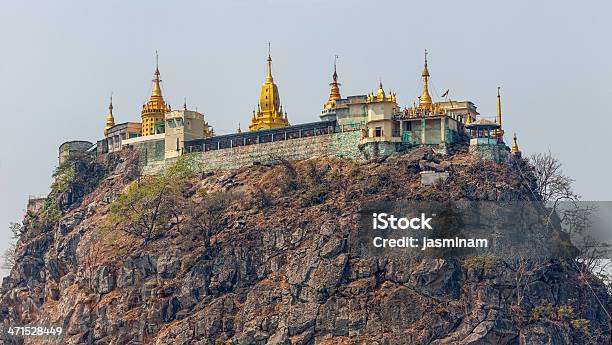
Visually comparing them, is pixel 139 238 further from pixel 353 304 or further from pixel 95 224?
pixel 353 304

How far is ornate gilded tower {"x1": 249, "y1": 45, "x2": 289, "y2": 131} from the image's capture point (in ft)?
443

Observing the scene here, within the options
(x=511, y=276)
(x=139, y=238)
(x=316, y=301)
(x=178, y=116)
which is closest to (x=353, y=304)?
(x=316, y=301)

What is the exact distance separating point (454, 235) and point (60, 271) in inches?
1423

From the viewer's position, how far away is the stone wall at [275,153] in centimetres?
12106

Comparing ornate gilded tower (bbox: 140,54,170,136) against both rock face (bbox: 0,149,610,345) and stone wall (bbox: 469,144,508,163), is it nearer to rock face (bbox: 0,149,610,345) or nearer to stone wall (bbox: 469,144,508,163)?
rock face (bbox: 0,149,610,345)

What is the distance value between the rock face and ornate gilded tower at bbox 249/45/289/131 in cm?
946

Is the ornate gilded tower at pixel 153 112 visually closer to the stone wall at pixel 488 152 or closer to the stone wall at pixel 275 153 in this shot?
the stone wall at pixel 275 153

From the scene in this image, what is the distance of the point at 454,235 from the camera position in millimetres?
111812

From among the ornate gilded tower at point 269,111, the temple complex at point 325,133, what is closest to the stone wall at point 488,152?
the temple complex at point 325,133

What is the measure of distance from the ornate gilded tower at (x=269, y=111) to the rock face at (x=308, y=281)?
9.46 metres

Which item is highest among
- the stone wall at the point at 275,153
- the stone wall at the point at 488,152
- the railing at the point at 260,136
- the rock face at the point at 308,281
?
the railing at the point at 260,136

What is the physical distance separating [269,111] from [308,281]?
28558mm

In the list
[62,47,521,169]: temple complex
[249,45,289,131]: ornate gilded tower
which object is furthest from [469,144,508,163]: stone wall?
[249,45,289,131]: ornate gilded tower

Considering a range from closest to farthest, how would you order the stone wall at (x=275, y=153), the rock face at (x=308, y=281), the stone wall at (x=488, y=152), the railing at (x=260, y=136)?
the rock face at (x=308, y=281), the stone wall at (x=488, y=152), the stone wall at (x=275, y=153), the railing at (x=260, y=136)
